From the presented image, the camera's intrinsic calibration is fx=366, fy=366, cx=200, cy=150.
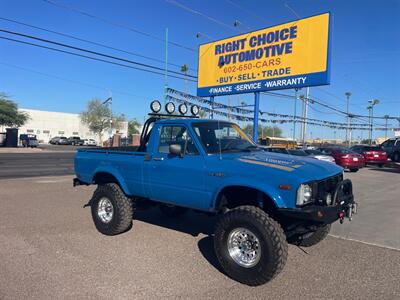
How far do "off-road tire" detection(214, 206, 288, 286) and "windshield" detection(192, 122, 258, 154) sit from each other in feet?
3.68

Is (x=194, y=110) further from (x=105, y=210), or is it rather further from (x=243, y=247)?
(x=243, y=247)

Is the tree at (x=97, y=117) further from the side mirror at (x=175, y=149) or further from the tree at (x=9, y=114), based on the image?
the side mirror at (x=175, y=149)

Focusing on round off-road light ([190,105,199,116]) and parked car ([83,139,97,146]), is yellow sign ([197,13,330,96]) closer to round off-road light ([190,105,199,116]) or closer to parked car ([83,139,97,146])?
round off-road light ([190,105,199,116])

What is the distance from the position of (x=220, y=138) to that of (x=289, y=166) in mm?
1356

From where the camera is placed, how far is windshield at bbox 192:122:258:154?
5.42 metres

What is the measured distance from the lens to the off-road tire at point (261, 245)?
423 cm

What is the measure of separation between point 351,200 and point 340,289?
1.30m

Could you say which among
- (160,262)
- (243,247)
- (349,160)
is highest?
(349,160)

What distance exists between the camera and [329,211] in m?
4.37

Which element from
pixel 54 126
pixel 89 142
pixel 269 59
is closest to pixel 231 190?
pixel 269 59

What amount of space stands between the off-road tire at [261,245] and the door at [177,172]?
60 cm

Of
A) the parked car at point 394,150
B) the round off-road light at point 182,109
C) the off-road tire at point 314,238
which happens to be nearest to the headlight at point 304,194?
the off-road tire at point 314,238

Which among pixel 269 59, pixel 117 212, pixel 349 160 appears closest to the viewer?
pixel 117 212

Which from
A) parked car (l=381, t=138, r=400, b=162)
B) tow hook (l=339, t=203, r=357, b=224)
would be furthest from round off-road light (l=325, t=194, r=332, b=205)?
parked car (l=381, t=138, r=400, b=162)
